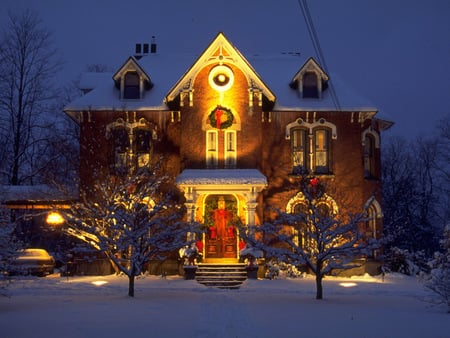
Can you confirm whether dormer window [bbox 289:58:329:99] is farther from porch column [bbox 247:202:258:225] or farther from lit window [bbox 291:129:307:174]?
porch column [bbox 247:202:258:225]

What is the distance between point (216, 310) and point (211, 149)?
11498 mm

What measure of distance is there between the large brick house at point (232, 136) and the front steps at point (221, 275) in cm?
155

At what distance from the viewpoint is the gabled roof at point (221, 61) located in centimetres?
2466

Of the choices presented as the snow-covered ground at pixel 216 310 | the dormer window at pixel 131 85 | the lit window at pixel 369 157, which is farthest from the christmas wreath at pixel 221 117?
the snow-covered ground at pixel 216 310

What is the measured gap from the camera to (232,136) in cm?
2523

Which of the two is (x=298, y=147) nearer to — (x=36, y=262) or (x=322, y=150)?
(x=322, y=150)

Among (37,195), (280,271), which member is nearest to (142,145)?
(37,195)

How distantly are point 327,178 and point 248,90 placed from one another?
17.0 feet

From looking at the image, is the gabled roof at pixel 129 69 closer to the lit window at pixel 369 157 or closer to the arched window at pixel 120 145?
the arched window at pixel 120 145

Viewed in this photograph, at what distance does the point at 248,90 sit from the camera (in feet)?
82.0

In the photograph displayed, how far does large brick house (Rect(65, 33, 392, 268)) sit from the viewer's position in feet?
81.2

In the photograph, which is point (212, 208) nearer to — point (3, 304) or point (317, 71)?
point (317, 71)

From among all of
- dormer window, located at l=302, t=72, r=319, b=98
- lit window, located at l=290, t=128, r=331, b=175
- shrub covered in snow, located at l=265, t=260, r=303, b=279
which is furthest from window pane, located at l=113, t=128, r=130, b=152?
dormer window, located at l=302, t=72, r=319, b=98

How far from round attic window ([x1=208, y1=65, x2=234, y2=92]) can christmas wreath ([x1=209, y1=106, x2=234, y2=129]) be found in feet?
2.88
